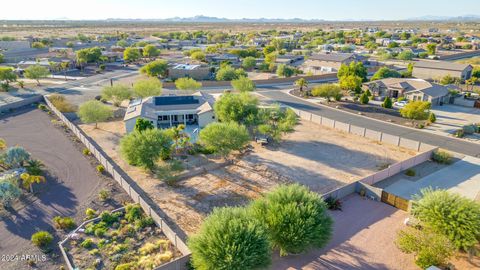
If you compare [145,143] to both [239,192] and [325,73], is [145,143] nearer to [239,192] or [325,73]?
[239,192]

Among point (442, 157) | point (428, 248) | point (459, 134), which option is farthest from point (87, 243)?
point (459, 134)

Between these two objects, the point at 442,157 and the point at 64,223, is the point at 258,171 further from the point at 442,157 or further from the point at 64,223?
the point at 442,157

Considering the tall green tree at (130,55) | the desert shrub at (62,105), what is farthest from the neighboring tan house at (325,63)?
the desert shrub at (62,105)

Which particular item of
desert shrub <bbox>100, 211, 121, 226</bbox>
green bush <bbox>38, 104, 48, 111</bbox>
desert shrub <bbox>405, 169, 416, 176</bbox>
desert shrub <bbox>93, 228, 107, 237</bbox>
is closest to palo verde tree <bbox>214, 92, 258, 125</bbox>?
desert shrub <bbox>405, 169, 416, 176</bbox>

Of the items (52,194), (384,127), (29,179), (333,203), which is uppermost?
(29,179)

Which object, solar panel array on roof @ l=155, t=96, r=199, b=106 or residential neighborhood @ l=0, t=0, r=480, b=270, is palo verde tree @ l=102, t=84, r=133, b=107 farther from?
solar panel array on roof @ l=155, t=96, r=199, b=106
